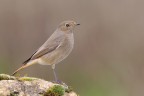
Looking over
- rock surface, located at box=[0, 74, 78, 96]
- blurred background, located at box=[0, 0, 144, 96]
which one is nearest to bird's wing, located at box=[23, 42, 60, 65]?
rock surface, located at box=[0, 74, 78, 96]

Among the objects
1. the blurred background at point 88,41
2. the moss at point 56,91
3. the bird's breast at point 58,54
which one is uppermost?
the moss at point 56,91

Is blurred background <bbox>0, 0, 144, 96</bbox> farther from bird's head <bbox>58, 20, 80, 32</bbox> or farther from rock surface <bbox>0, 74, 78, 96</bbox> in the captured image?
rock surface <bbox>0, 74, 78, 96</bbox>

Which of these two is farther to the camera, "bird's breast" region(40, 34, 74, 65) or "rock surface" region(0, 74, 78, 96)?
"bird's breast" region(40, 34, 74, 65)

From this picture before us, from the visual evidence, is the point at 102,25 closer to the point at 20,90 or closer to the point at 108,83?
the point at 108,83

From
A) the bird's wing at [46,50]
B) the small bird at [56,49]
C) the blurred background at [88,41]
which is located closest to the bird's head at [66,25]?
the small bird at [56,49]

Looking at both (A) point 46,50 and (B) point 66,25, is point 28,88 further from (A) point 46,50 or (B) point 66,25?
(B) point 66,25

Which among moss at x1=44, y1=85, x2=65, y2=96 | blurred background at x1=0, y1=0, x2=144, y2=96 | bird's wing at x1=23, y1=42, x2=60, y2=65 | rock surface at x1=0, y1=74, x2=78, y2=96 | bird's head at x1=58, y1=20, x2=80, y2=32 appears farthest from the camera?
blurred background at x1=0, y1=0, x2=144, y2=96

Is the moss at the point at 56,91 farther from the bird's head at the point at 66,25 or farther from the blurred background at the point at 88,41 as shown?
the blurred background at the point at 88,41
